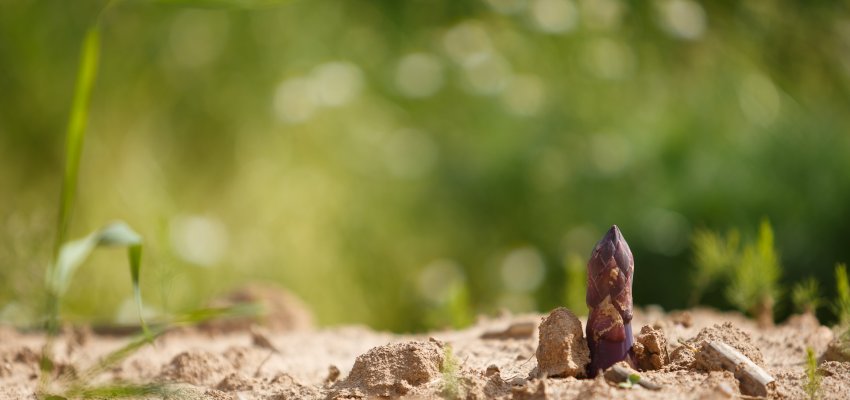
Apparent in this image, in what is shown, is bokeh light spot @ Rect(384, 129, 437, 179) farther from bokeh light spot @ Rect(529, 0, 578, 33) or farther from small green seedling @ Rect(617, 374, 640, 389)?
small green seedling @ Rect(617, 374, 640, 389)

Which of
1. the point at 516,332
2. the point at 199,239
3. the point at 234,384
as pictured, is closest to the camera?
the point at 234,384

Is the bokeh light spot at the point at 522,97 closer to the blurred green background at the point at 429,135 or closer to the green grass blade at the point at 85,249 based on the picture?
the blurred green background at the point at 429,135

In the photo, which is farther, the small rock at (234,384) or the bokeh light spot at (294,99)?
the bokeh light spot at (294,99)

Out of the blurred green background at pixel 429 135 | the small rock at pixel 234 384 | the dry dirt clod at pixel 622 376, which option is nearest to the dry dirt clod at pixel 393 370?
the small rock at pixel 234 384

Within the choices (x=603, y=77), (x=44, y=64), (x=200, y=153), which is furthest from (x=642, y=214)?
(x=44, y=64)

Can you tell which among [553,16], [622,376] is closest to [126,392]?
[622,376]

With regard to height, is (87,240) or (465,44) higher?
(465,44)

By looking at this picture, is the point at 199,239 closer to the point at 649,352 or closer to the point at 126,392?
the point at 126,392
